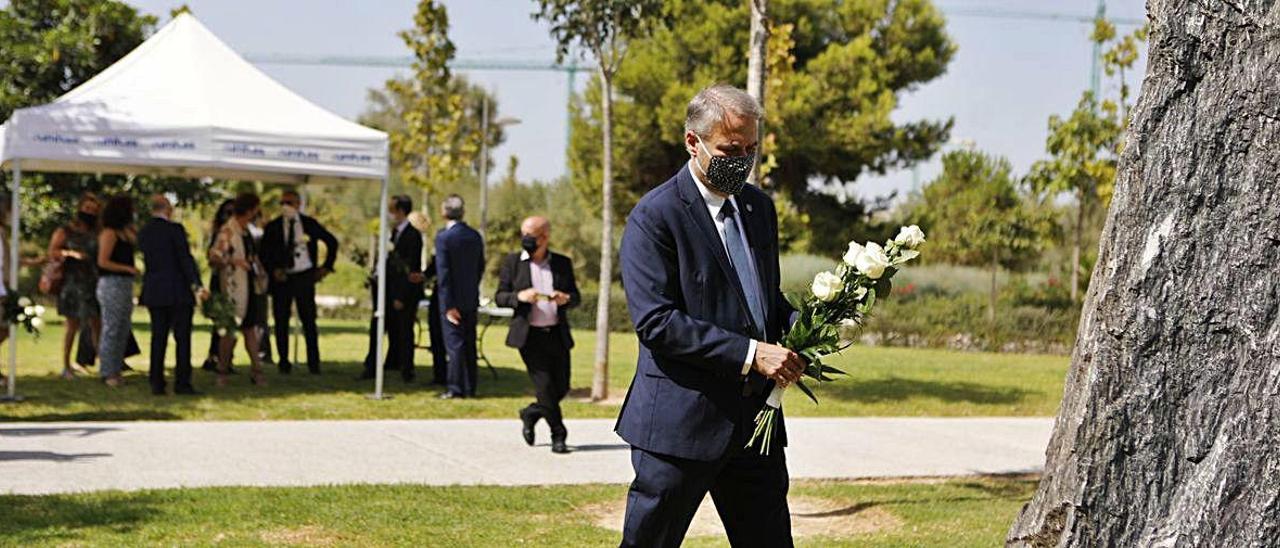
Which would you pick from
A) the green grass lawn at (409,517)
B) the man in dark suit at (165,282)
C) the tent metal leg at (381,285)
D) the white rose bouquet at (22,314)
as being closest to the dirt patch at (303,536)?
the green grass lawn at (409,517)

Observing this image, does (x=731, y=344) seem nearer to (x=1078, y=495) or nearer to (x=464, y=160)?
(x=1078, y=495)

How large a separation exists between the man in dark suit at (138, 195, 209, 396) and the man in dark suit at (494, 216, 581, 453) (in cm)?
382

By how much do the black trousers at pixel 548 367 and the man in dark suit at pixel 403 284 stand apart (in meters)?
5.24

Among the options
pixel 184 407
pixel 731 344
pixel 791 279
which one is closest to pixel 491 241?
pixel 791 279

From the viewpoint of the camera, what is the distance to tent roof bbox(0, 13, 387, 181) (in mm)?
12484

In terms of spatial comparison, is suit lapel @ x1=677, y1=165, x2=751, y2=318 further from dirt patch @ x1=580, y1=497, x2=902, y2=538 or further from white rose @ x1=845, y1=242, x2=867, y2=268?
dirt patch @ x1=580, y1=497, x2=902, y2=538

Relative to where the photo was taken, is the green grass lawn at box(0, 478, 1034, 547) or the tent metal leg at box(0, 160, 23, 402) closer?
the green grass lawn at box(0, 478, 1034, 547)

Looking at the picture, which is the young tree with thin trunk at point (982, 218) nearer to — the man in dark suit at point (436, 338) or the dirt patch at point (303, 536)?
the man in dark suit at point (436, 338)

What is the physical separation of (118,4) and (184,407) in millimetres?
12043

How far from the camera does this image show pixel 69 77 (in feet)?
74.8

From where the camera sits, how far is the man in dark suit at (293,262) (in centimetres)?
1570

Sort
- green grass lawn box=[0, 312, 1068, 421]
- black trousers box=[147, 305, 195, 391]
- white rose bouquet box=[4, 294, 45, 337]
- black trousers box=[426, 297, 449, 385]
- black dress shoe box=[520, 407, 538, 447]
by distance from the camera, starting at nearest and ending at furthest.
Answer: black dress shoe box=[520, 407, 538, 447] → white rose bouquet box=[4, 294, 45, 337] → green grass lawn box=[0, 312, 1068, 421] → black trousers box=[147, 305, 195, 391] → black trousers box=[426, 297, 449, 385]

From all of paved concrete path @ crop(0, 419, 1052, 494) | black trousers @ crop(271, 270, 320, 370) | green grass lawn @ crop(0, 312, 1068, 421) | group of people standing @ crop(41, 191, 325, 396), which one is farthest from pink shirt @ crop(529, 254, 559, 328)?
black trousers @ crop(271, 270, 320, 370)

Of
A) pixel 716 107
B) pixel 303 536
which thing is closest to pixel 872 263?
pixel 716 107
